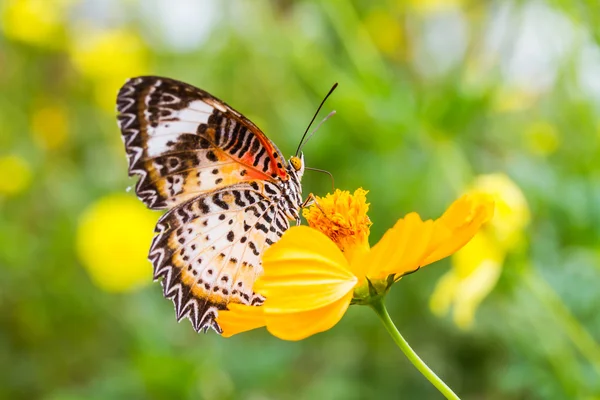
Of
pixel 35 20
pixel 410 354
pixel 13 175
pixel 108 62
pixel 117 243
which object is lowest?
pixel 117 243

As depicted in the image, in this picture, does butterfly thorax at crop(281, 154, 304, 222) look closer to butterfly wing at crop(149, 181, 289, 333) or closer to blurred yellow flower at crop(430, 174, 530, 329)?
butterfly wing at crop(149, 181, 289, 333)

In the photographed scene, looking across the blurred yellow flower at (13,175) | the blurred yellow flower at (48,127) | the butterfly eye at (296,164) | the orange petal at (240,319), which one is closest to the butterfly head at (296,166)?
the butterfly eye at (296,164)

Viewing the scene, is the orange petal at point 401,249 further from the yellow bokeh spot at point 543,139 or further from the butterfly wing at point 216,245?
the yellow bokeh spot at point 543,139

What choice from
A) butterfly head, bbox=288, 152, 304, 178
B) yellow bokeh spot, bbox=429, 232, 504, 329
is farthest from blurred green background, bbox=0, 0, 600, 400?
butterfly head, bbox=288, 152, 304, 178

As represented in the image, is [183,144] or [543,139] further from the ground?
[183,144]

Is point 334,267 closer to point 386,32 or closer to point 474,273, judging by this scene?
point 474,273

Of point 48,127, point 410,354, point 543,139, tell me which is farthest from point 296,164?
point 48,127

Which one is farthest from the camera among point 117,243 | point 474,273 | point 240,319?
point 117,243
